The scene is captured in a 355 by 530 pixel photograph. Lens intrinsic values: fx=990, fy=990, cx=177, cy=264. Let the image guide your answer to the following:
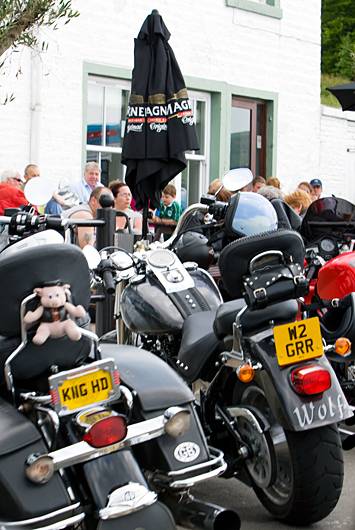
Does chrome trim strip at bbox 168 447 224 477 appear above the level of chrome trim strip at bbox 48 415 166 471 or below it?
below

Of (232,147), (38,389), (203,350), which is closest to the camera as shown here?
(38,389)

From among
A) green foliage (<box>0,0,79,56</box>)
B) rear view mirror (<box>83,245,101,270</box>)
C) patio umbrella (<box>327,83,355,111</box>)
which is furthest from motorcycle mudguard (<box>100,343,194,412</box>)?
patio umbrella (<box>327,83,355,111</box>)

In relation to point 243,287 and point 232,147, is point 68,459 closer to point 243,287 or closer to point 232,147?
point 243,287

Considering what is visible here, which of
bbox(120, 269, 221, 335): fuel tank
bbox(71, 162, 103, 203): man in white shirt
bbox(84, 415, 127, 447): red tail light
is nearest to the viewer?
bbox(84, 415, 127, 447): red tail light

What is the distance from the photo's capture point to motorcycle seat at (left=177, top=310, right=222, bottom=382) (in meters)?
4.47

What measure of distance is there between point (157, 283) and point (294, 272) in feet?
3.01

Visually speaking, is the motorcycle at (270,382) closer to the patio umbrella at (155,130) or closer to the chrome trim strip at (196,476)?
the chrome trim strip at (196,476)

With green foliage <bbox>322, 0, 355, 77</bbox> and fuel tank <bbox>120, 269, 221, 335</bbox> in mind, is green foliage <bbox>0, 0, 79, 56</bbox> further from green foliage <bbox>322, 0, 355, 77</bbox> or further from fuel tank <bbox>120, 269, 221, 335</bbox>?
green foliage <bbox>322, 0, 355, 77</bbox>

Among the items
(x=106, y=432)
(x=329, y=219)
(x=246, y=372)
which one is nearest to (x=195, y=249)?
(x=246, y=372)

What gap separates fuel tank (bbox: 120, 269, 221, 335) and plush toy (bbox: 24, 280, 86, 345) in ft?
4.59

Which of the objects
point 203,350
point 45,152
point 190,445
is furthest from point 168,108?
point 190,445

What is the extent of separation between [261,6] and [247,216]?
416 inches

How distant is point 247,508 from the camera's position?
4.59 metres

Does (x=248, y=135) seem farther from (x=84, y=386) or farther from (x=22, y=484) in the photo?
(x=22, y=484)
